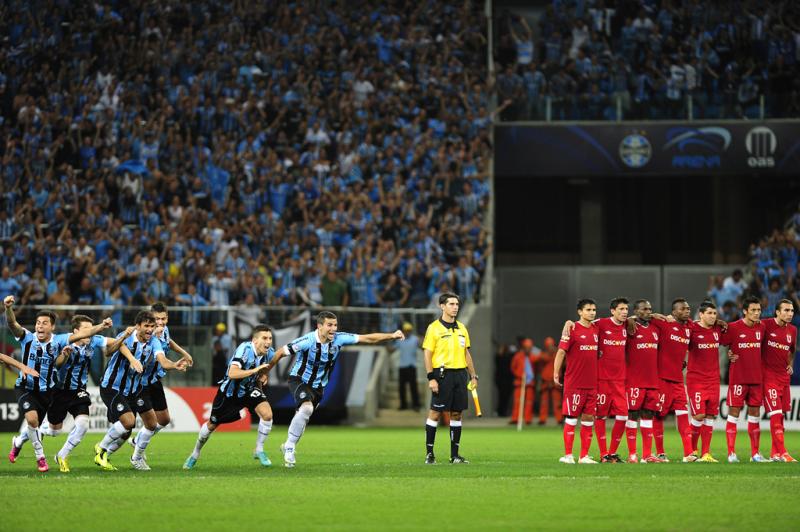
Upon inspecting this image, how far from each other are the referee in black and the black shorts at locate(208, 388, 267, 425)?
2497 mm

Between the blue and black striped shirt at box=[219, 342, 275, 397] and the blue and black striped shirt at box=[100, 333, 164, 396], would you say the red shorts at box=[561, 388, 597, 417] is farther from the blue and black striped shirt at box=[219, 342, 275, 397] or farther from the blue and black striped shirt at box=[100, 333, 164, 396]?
the blue and black striped shirt at box=[100, 333, 164, 396]

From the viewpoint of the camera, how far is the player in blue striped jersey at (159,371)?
17.3 metres

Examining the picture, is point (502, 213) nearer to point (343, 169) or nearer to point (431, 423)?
point (343, 169)

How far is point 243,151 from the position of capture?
36688mm

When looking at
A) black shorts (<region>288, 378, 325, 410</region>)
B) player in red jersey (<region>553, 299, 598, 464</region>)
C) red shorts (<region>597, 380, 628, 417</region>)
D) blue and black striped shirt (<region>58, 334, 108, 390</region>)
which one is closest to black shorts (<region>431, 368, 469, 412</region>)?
player in red jersey (<region>553, 299, 598, 464</region>)

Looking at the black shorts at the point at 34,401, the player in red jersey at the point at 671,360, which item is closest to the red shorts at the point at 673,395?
the player in red jersey at the point at 671,360

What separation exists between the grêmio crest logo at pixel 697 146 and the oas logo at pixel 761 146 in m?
0.63

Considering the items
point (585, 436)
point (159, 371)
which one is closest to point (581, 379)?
point (585, 436)

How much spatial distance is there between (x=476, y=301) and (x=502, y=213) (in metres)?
9.04

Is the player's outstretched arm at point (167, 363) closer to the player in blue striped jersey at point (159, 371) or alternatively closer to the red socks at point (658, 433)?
the player in blue striped jersey at point (159, 371)

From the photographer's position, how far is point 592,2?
135 ft

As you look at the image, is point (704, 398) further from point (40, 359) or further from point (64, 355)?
point (40, 359)

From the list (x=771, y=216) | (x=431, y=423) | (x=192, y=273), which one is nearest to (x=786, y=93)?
(x=771, y=216)

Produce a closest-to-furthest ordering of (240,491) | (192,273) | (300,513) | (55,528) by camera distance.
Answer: (55,528), (300,513), (240,491), (192,273)
